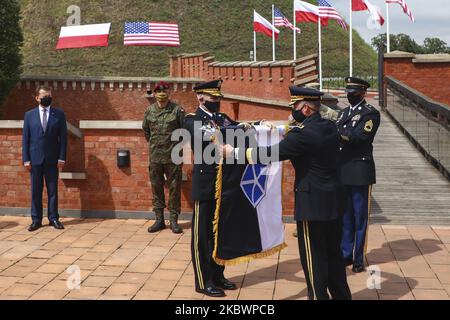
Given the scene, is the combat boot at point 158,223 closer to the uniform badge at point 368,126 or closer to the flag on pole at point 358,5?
the uniform badge at point 368,126

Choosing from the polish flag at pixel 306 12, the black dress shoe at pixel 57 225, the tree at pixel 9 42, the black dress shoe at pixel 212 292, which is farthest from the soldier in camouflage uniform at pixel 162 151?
the polish flag at pixel 306 12

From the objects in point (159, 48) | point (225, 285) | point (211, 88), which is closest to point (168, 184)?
point (225, 285)

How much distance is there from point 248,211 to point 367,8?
19.2m

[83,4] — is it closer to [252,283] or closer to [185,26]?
[185,26]

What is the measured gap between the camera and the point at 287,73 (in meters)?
21.9

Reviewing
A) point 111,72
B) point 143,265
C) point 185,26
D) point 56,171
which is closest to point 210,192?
point 143,265

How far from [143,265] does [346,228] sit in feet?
7.46

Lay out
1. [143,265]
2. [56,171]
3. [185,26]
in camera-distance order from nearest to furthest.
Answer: [143,265], [56,171], [185,26]

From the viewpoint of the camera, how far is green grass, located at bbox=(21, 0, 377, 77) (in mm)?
53281

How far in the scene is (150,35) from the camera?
20.1 metres

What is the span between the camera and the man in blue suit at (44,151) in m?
8.76

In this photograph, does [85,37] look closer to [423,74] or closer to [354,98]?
[423,74]

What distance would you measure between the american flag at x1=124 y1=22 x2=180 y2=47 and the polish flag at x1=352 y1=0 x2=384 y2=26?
7.12 m

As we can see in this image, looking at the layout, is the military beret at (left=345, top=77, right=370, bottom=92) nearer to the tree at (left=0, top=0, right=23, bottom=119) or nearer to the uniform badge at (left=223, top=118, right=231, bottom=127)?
the uniform badge at (left=223, top=118, right=231, bottom=127)
